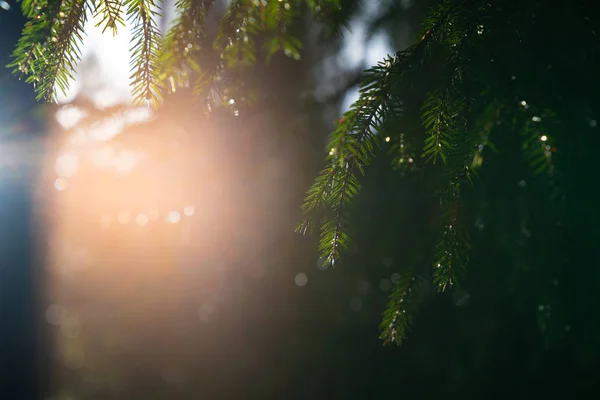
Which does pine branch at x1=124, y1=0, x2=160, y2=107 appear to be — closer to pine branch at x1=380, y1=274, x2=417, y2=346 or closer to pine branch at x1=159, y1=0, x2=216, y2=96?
pine branch at x1=159, y1=0, x2=216, y2=96

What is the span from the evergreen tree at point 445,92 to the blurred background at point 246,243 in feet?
1.79

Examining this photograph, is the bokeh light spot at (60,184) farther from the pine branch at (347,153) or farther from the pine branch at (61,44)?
the pine branch at (347,153)

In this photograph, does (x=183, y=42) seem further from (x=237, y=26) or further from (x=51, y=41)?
(x=51, y=41)

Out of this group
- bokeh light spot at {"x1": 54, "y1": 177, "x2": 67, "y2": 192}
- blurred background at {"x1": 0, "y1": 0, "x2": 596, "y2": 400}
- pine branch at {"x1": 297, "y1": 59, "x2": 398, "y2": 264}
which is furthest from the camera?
bokeh light spot at {"x1": 54, "y1": 177, "x2": 67, "y2": 192}

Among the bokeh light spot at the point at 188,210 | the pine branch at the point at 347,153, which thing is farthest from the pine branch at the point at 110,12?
the bokeh light spot at the point at 188,210

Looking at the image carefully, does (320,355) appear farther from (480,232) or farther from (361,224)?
(480,232)

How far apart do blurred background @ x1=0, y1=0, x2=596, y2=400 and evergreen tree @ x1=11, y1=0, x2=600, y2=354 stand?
21.5 inches

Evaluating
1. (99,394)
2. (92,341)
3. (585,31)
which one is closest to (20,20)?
(585,31)

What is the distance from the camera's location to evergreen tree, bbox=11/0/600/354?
0.79 m

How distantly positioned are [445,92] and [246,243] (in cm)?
194

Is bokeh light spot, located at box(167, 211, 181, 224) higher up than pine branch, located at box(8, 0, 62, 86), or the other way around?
bokeh light spot, located at box(167, 211, 181, 224)

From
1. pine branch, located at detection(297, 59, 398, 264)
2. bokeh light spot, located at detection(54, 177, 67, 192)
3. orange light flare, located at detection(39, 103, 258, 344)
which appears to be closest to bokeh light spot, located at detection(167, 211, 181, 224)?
orange light flare, located at detection(39, 103, 258, 344)

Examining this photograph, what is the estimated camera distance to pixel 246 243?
2.58 metres

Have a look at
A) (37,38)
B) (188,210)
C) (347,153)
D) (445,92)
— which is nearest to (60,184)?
(188,210)
